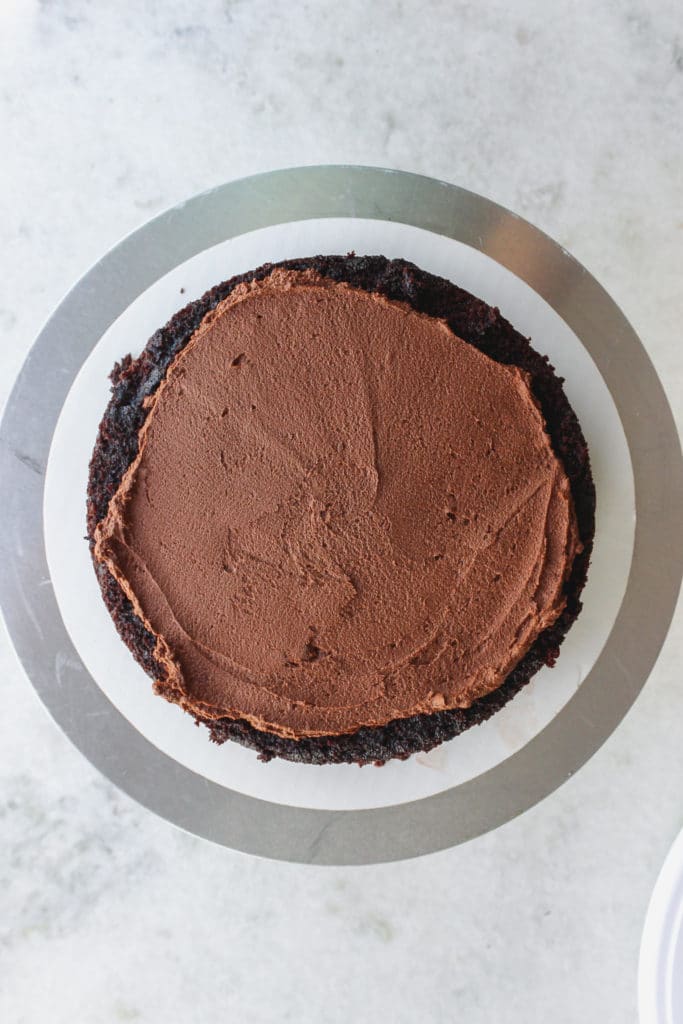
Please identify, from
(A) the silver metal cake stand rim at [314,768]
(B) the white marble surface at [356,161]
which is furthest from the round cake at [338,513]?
(B) the white marble surface at [356,161]

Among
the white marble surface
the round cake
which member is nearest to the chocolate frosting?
the round cake

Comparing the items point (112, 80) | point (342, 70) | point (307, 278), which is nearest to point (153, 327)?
point (307, 278)

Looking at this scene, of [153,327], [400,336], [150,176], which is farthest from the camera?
[150,176]

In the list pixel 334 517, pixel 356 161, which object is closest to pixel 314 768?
pixel 334 517

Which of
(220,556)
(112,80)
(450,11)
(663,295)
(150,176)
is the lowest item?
(220,556)

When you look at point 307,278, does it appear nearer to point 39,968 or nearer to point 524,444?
point 524,444

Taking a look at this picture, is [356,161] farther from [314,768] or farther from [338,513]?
[314,768]

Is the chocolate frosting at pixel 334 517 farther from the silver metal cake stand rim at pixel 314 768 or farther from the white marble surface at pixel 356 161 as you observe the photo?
the white marble surface at pixel 356 161

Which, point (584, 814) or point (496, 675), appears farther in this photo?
point (584, 814)
